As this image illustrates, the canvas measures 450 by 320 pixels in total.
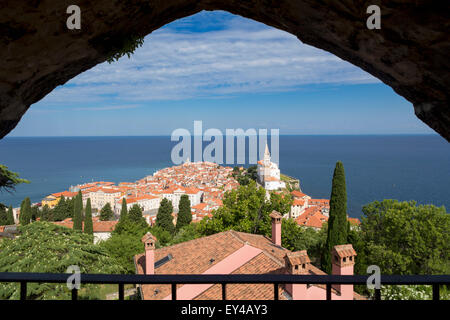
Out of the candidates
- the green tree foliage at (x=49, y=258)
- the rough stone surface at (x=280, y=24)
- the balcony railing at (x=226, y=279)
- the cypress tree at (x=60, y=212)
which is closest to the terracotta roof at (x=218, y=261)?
the green tree foliage at (x=49, y=258)

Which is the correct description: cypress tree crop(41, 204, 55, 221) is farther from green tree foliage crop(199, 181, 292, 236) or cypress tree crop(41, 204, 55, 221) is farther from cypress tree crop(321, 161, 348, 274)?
cypress tree crop(321, 161, 348, 274)

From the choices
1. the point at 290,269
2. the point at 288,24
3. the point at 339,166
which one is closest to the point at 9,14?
the point at 288,24

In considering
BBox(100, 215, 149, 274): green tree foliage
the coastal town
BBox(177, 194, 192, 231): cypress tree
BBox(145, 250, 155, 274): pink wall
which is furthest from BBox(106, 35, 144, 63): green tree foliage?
the coastal town

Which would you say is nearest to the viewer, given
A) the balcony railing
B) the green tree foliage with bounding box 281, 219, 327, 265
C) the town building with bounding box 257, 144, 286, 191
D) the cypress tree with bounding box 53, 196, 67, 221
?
the balcony railing

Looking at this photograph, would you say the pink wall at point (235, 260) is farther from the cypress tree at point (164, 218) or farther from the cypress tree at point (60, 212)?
the cypress tree at point (60, 212)

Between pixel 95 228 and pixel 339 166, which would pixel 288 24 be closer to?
pixel 339 166

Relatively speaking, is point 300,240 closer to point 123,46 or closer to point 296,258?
point 296,258

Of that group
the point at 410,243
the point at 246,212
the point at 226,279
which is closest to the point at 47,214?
the point at 246,212
